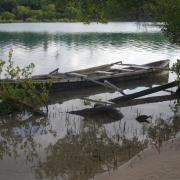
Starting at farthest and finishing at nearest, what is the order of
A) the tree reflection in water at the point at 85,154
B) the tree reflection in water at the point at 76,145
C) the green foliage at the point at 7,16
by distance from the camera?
the green foliage at the point at 7,16
the tree reflection in water at the point at 76,145
the tree reflection in water at the point at 85,154

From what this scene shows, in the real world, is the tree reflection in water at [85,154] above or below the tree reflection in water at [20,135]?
above

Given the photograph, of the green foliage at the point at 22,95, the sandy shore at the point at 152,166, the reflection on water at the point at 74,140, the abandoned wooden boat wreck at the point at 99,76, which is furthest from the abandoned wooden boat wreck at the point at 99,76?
the sandy shore at the point at 152,166

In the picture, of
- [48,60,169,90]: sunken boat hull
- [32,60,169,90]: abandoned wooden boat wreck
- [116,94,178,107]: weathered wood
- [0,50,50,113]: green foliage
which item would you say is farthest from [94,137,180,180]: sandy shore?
[48,60,169,90]: sunken boat hull

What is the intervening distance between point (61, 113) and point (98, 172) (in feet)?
28.9

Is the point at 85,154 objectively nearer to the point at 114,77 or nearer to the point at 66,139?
the point at 66,139

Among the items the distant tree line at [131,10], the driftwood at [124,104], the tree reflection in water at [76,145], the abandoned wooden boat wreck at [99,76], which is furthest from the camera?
the abandoned wooden boat wreck at [99,76]

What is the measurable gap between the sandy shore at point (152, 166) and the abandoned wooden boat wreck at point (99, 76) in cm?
1116

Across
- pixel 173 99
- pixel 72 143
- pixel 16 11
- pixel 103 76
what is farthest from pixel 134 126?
pixel 16 11

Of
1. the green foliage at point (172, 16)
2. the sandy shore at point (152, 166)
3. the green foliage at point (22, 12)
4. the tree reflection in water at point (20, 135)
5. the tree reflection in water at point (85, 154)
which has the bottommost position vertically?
the tree reflection in water at point (20, 135)

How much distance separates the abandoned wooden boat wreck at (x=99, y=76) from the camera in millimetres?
26062

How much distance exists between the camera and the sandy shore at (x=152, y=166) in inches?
420

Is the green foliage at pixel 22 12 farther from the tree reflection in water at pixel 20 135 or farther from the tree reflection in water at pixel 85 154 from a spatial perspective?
the tree reflection in water at pixel 85 154

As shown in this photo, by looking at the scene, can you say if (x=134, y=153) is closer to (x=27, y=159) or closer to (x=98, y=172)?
(x=98, y=172)

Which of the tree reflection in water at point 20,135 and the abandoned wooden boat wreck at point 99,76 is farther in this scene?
the abandoned wooden boat wreck at point 99,76
